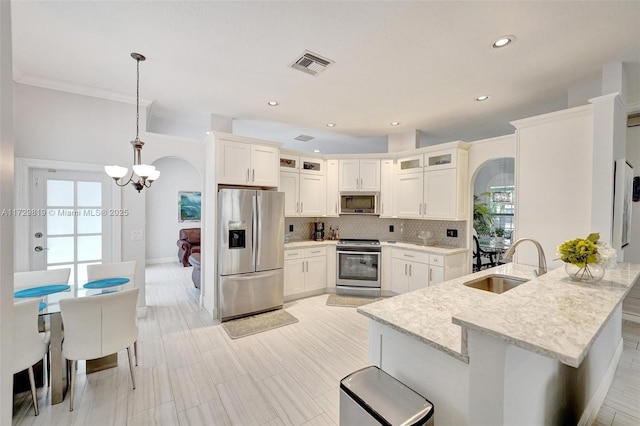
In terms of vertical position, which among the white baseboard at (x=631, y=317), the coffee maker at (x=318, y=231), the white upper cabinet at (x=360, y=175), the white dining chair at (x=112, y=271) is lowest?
the white baseboard at (x=631, y=317)

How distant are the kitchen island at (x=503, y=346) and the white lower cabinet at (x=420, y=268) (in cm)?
208

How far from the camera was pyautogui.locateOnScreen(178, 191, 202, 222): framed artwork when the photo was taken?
7.64 meters

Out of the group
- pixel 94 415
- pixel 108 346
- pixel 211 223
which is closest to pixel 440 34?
pixel 211 223

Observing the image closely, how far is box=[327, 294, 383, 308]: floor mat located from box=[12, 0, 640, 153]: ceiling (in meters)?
2.98

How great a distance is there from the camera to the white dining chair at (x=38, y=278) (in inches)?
100

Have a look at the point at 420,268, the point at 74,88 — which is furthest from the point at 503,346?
the point at 74,88

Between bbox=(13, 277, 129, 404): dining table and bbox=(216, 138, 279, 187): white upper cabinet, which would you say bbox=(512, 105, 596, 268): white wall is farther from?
bbox=(13, 277, 129, 404): dining table

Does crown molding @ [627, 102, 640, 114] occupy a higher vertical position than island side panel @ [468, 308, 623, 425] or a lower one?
higher

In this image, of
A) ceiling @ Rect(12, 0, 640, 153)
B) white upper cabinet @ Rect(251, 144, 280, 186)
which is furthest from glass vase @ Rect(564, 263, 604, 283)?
white upper cabinet @ Rect(251, 144, 280, 186)

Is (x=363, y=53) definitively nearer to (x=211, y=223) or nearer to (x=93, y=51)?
(x=93, y=51)

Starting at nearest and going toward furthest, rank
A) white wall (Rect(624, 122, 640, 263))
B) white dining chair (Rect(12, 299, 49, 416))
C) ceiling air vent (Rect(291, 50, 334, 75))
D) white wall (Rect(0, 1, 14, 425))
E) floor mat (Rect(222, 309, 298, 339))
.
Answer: white wall (Rect(0, 1, 14, 425)), white dining chair (Rect(12, 299, 49, 416)), ceiling air vent (Rect(291, 50, 334, 75)), floor mat (Rect(222, 309, 298, 339)), white wall (Rect(624, 122, 640, 263))

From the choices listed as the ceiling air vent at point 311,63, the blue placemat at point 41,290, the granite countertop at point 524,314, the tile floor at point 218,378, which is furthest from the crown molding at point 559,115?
the blue placemat at point 41,290

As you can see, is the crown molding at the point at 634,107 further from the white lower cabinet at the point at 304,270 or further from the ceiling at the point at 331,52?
the white lower cabinet at the point at 304,270

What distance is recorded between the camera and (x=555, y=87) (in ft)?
10.1
